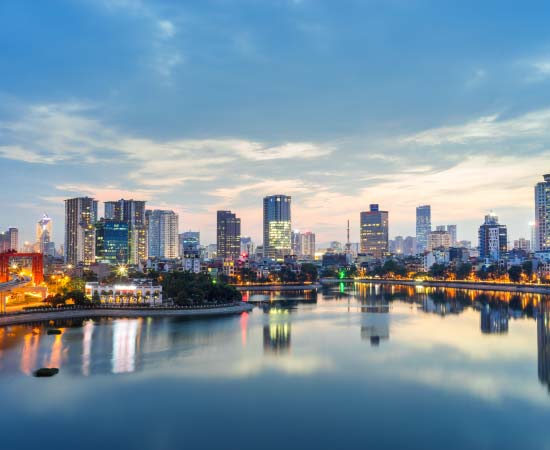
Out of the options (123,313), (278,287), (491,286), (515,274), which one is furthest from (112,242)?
(515,274)

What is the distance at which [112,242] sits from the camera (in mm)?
110750

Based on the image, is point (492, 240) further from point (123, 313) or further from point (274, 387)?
point (274, 387)

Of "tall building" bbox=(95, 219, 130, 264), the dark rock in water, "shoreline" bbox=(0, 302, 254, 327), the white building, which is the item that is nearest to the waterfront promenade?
Result: "shoreline" bbox=(0, 302, 254, 327)

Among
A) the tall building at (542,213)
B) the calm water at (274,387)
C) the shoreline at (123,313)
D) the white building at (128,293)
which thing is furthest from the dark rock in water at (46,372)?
the tall building at (542,213)

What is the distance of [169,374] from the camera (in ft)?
66.5

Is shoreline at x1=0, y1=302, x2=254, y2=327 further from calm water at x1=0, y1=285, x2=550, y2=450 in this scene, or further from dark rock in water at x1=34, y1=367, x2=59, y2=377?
dark rock in water at x1=34, y1=367, x2=59, y2=377

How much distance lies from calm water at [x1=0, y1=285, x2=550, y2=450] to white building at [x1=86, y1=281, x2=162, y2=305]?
7.68 m

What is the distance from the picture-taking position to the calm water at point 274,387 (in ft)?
47.2

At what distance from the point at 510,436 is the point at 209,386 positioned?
990 cm

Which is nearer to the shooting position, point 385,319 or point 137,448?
point 137,448

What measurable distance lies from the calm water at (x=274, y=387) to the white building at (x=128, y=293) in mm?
7684

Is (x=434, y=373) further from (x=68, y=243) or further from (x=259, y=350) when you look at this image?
(x=68, y=243)

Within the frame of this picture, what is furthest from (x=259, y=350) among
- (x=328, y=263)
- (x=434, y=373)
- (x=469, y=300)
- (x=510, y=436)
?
(x=328, y=263)

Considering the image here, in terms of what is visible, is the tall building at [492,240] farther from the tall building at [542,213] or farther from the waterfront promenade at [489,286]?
the waterfront promenade at [489,286]
